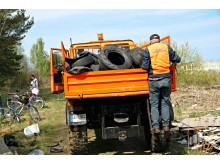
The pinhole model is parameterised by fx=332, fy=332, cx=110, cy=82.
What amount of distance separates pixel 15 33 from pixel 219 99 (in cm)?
1836

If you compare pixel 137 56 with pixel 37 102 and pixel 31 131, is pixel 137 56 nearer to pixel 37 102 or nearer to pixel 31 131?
pixel 31 131

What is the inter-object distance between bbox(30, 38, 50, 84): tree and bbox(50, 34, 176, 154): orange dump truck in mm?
42192

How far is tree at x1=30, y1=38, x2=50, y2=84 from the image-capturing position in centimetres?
4984

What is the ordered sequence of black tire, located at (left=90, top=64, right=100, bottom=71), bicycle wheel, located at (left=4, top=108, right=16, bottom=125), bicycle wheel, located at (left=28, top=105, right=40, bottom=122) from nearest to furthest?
black tire, located at (left=90, top=64, right=100, bottom=71), bicycle wheel, located at (left=4, top=108, right=16, bottom=125), bicycle wheel, located at (left=28, top=105, right=40, bottom=122)

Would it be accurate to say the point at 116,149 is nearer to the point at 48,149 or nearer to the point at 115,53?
the point at 48,149

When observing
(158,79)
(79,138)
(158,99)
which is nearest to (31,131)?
(79,138)

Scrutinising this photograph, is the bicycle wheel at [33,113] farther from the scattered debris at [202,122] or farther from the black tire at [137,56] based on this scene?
the black tire at [137,56]

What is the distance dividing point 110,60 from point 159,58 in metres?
1.23

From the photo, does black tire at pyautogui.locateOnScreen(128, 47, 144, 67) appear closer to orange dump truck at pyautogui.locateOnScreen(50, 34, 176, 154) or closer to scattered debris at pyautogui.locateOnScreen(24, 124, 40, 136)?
orange dump truck at pyautogui.locateOnScreen(50, 34, 176, 154)

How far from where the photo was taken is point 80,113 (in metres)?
6.29

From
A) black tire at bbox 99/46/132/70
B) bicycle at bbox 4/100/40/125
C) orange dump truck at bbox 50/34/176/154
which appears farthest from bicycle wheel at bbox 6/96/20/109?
black tire at bbox 99/46/132/70

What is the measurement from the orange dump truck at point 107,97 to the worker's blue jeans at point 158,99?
20 cm

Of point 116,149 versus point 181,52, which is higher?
point 181,52

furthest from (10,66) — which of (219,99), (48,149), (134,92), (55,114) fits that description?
(134,92)
